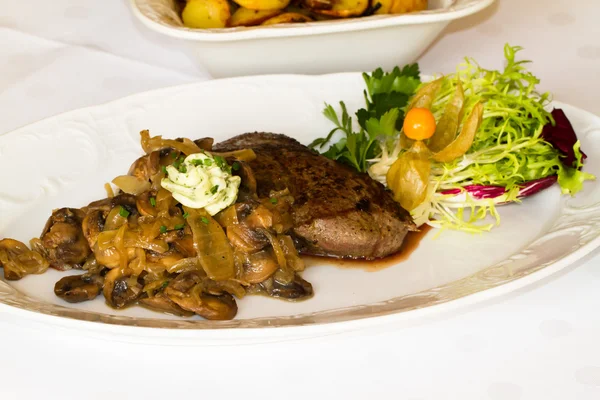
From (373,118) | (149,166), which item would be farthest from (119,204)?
(373,118)

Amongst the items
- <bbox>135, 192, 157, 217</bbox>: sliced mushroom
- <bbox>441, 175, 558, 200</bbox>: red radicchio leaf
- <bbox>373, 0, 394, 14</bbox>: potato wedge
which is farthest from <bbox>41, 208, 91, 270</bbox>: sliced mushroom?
<bbox>373, 0, 394, 14</bbox>: potato wedge

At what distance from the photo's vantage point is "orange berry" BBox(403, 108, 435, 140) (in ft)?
11.6

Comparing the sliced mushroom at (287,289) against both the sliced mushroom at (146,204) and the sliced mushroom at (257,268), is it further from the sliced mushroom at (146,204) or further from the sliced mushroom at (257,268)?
the sliced mushroom at (146,204)

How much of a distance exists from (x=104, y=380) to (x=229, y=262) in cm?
67

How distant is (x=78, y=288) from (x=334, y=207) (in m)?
1.13

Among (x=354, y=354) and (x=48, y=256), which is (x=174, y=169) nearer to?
(x=48, y=256)

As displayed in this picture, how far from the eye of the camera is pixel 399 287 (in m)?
3.14

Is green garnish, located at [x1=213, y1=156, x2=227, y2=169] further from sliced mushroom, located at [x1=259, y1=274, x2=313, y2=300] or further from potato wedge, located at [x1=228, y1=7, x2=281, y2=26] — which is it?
potato wedge, located at [x1=228, y1=7, x2=281, y2=26]

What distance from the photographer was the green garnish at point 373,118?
12.4ft

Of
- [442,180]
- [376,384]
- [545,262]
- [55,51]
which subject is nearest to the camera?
[376,384]

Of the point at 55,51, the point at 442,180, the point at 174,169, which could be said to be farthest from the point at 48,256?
the point at 55,51

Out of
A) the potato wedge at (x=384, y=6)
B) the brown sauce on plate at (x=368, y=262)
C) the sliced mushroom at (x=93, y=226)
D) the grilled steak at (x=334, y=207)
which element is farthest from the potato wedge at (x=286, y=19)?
the sliced mushroom at (x=93, y=226)

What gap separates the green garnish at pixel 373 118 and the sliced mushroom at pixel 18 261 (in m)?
1.50

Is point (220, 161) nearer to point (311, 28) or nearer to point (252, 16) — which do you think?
point (311, 28)
